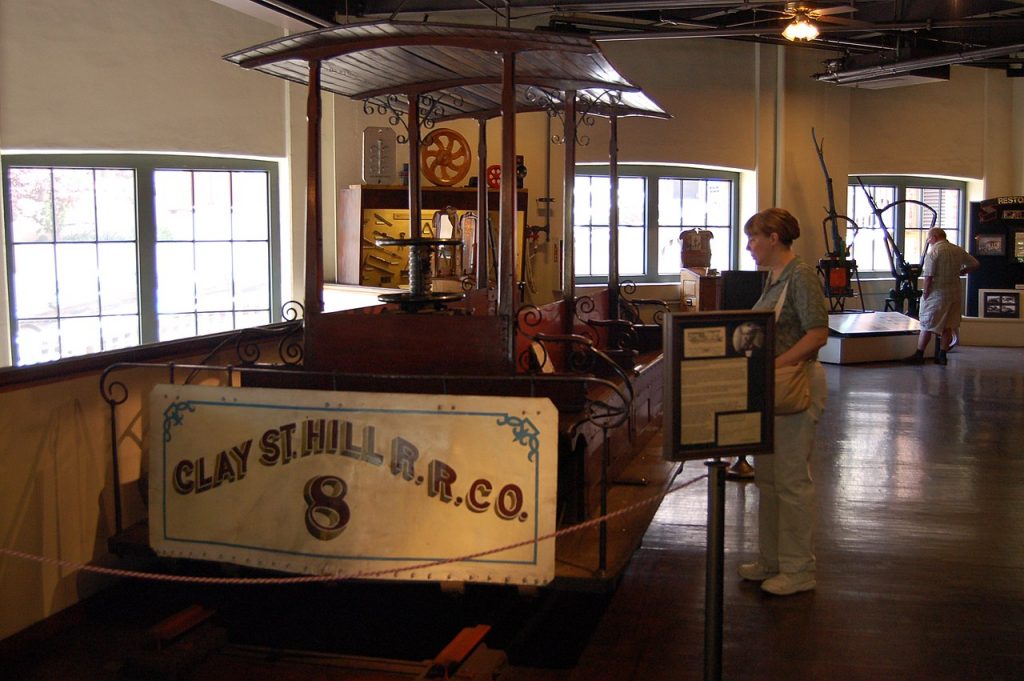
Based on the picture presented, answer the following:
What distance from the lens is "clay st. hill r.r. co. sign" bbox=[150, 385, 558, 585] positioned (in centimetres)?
362

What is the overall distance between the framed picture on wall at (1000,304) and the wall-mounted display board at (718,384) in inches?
487

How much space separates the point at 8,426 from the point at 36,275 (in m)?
4.70

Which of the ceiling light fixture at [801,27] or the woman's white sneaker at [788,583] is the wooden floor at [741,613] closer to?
the woman's white sneaker at [788,583]

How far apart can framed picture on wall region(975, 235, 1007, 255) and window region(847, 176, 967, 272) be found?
70 centimetres

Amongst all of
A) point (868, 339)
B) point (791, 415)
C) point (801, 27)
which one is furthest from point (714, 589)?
point (868, 339)

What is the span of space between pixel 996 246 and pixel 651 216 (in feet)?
16.0

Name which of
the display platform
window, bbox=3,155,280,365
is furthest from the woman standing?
the display platform

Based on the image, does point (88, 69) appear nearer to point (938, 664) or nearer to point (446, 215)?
point (446, 215)

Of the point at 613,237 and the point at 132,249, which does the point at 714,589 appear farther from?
the point at 132,249

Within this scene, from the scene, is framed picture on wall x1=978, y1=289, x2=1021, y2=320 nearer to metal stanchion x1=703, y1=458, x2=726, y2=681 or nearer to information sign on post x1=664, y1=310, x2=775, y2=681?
information sign on post x1=664, y1=310, x2=775, y2=681

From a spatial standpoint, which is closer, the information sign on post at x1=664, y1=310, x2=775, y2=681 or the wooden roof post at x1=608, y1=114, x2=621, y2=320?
the information sign on post at x1=664, y1=310, x2=775, y2=681

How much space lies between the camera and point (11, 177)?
775 cm

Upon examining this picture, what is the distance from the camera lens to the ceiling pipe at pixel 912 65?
11391 mm

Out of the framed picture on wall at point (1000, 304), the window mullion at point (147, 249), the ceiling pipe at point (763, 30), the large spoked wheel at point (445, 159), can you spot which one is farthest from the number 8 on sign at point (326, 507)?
the framed picture on wall at point (1000, 304)
